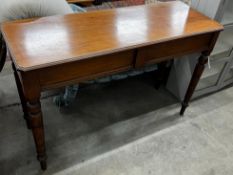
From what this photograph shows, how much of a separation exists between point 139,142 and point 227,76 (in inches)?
44.9

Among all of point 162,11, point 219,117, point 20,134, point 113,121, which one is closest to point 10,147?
point 20,134

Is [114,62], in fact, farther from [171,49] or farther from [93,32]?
[171,49]

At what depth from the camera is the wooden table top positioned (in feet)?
3.33

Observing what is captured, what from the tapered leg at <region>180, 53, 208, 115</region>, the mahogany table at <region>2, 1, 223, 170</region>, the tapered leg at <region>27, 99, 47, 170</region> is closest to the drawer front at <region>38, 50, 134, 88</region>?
the mahogany table at <region>2, 1, 223, 170</region>

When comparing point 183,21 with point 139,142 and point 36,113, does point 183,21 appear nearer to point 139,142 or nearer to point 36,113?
point 139,142

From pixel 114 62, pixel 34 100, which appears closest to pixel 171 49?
pixel 114 62

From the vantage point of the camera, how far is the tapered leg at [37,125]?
1.08 m

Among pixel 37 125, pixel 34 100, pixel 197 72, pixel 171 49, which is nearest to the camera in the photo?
pixel 34 100

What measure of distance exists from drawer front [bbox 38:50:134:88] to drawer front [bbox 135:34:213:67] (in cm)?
7

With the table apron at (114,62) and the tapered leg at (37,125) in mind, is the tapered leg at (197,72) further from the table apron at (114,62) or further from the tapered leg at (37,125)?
the tapered leg at (37,125)

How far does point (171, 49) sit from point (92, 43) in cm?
48

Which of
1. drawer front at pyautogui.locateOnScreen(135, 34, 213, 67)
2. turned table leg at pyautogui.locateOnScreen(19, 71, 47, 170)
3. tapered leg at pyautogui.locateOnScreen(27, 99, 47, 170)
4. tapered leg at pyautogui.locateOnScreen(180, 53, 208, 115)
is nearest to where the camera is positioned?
turned table leg at pyautogui.locateOnScreen(19, 71, 47, 170)

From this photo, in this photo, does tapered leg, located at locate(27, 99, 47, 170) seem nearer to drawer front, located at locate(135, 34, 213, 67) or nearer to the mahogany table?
the mahogany table

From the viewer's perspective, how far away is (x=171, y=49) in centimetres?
135
